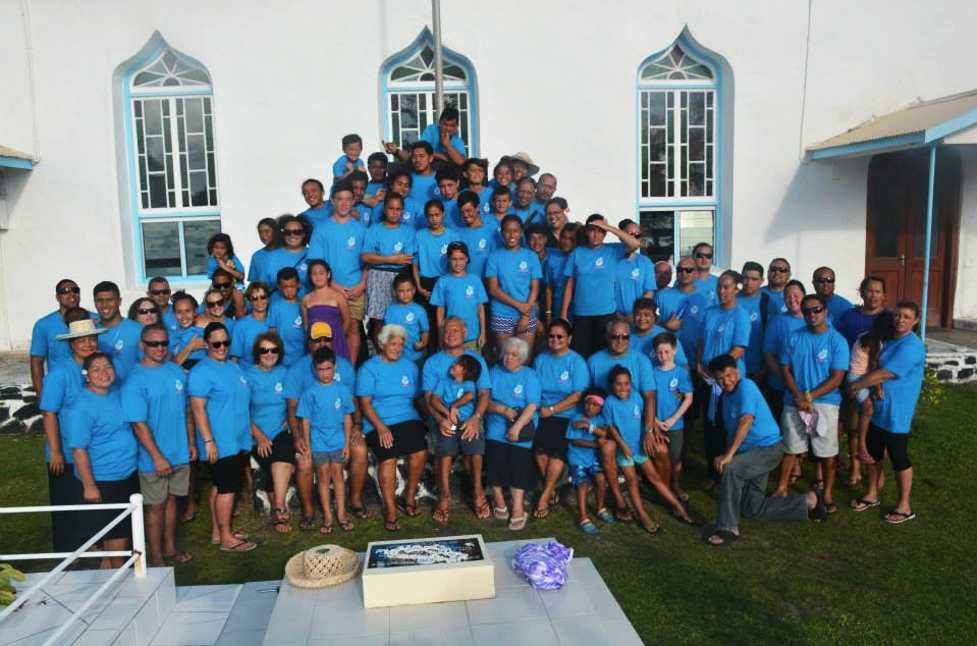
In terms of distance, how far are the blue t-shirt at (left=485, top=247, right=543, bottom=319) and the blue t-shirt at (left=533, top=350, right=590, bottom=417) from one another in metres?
0.80

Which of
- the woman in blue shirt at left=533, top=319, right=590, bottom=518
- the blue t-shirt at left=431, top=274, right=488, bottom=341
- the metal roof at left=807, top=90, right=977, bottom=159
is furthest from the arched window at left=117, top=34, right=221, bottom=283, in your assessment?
the metal roof at left=807, top=90, right=977, bottom=159

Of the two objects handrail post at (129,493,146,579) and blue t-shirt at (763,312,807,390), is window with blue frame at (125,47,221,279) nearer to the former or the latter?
handrail post at (129,493,146,579)

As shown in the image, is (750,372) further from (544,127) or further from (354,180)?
(544,127)

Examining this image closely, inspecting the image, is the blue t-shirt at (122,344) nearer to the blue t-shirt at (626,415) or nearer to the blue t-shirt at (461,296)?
the blue t-shirt at (461,296)

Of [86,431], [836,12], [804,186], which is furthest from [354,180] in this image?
[836,12]

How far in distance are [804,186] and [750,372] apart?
534 centimetres

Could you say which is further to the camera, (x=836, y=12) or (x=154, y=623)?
(x=836, y=12)

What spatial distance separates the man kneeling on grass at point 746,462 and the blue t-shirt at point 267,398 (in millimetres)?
3378

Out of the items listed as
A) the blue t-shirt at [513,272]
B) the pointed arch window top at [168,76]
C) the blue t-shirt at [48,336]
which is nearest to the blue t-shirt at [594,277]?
the blue t-shirt at [513,272]

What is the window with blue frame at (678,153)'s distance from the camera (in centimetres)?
1126

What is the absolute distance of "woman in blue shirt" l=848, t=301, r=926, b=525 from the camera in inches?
232

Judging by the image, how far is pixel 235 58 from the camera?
34.6 feet

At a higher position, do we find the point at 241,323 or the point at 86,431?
the point at 241,323

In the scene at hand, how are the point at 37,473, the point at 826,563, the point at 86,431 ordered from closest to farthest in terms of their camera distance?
1. the point at 86,431
2. the point at 826,563
3. the point at 37,473
